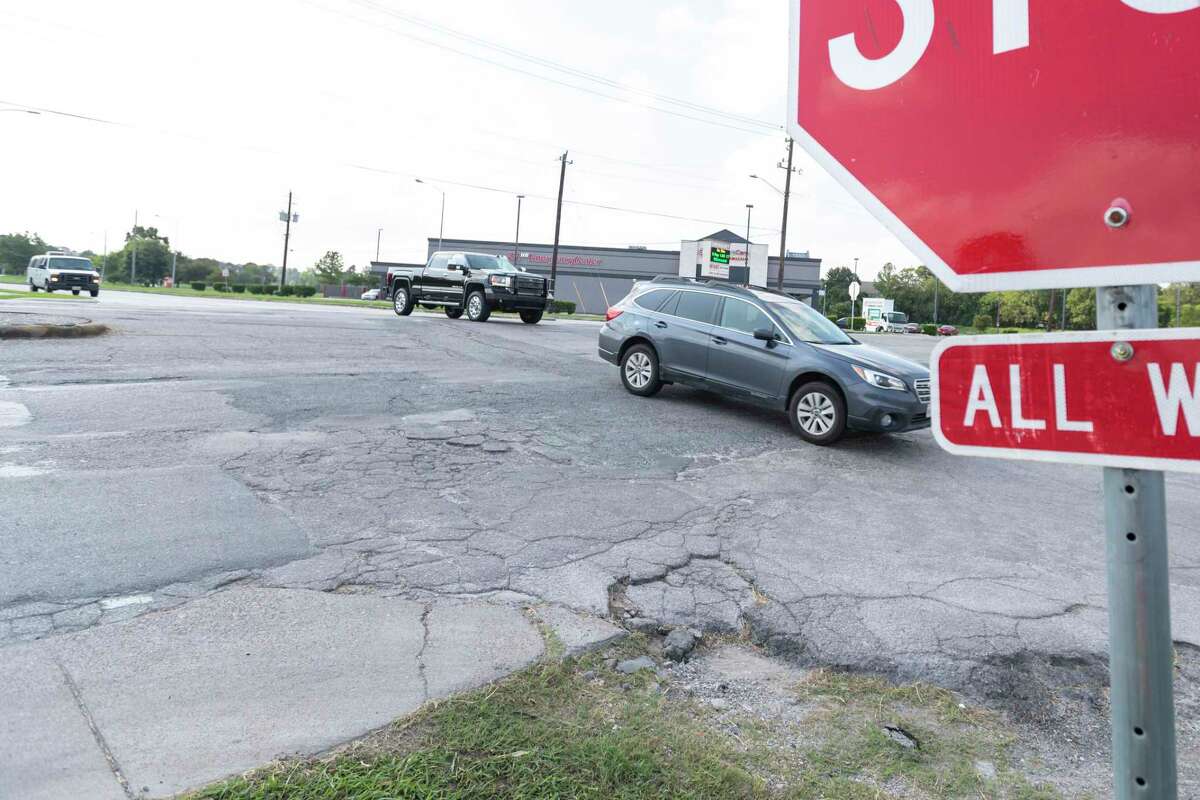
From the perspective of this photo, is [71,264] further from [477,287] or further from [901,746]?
[901,746]

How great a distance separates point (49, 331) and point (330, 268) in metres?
111

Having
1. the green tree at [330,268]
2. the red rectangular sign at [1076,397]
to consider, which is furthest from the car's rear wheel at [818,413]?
the green tree at [330,268]

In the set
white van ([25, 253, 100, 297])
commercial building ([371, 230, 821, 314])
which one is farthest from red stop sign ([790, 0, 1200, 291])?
commercial building ([371, 230, 821, 314])

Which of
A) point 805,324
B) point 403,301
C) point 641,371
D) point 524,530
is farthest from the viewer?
point 403,301

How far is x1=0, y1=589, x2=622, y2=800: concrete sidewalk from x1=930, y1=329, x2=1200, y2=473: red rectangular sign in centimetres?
261

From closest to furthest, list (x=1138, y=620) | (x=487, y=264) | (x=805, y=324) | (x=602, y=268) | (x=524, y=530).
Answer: (x=1138, y=620) → (x=524, y=530) → (x=805, y=324) → (x=487, y=264) → (x=602, y=268)

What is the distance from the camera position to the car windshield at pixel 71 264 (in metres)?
34.0

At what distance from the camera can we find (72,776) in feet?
8.82

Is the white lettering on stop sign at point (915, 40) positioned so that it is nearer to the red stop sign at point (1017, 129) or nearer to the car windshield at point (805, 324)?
the red stop sign at point (1017, 129)

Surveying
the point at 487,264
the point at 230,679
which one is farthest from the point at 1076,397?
the point at 487,264

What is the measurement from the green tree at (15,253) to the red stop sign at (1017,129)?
15702 cm

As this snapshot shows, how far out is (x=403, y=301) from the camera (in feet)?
77.1

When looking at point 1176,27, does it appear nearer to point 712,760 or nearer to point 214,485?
point 712,760

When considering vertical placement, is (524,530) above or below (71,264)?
below
